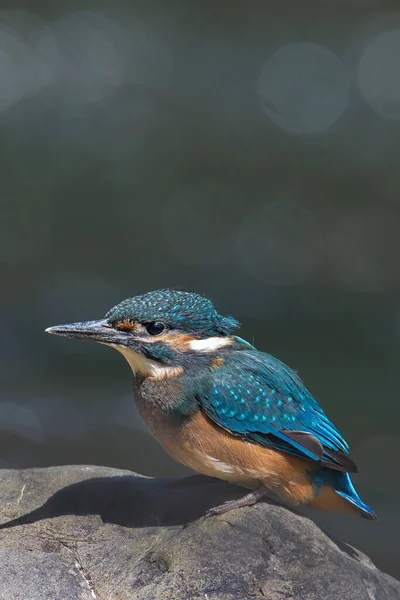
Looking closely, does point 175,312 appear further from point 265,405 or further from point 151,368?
point 265,405

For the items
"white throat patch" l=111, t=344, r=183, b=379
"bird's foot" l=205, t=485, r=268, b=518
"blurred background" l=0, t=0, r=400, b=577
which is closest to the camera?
"bird's foot" l=205, t=485, r=268, b=518

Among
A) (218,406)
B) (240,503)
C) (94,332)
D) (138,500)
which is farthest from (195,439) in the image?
(94,332)

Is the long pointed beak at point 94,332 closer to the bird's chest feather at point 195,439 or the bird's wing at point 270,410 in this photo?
the bird's chest feather at point 195,439

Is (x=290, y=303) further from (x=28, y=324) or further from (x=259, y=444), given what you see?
(x=259, y=444)

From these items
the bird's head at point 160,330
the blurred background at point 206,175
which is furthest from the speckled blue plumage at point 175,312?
the blurred background at point 206,175

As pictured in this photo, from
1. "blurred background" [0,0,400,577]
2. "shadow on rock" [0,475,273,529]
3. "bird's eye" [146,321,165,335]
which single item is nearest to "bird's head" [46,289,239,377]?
"bird's eye" [146,321,165,335]

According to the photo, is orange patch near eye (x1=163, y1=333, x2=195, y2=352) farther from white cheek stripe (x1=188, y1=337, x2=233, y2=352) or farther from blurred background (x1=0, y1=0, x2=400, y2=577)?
blurred background (x1=0, y1=0, x2=400, y2=577)
